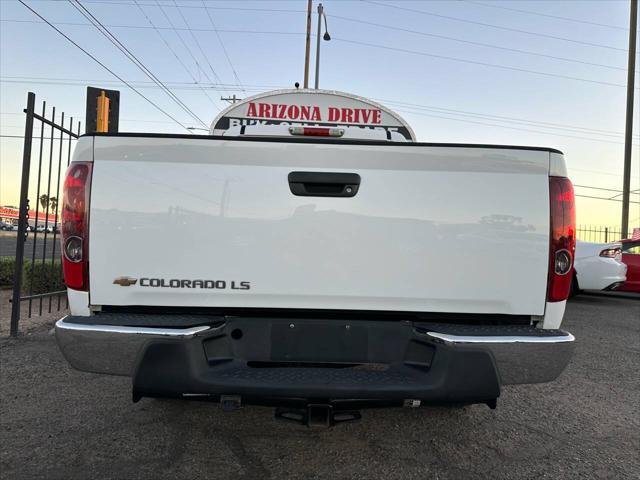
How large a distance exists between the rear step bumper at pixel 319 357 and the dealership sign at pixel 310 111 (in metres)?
2.75

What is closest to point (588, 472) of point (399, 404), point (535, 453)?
point (535, 453)

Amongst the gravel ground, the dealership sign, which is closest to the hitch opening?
the dealership sign

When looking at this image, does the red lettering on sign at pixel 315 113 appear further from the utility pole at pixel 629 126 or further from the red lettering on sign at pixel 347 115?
the utility pole at pixel 629 126

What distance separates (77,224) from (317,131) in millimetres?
1320

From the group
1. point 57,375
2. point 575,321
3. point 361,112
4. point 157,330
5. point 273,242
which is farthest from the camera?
point 575,321

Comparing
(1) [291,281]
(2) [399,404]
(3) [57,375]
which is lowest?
(3) [57,375]

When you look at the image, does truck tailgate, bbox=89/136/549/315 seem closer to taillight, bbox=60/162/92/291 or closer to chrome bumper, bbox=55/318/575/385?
taillight, bbox=60/162/92/291

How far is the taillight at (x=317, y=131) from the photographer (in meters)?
2.52

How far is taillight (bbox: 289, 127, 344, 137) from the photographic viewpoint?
2.52m

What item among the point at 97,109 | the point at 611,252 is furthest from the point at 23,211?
the point at 611,252

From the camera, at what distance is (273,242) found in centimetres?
217

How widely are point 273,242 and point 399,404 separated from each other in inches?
38.2

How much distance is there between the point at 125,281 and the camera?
2154mm

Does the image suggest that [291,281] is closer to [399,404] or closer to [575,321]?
[399,404]
